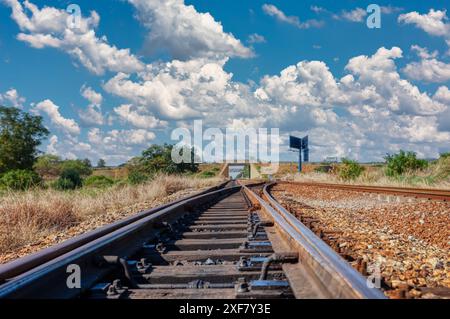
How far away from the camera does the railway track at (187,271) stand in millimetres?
2646

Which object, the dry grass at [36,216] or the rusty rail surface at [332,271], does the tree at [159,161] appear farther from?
the rusty rail surface at [332,271]

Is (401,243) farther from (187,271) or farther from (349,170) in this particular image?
(349,170)

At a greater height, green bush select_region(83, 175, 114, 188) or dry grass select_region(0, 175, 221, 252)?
dry grass select_region(0, 175, 221, 252)

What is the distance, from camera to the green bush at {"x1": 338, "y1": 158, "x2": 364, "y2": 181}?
28047 mm

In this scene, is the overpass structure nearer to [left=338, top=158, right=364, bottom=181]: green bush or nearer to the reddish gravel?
[left=338, top=158, right=364, bottom=181]: green bush

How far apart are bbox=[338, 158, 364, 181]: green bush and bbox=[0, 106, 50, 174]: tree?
29.6 meters

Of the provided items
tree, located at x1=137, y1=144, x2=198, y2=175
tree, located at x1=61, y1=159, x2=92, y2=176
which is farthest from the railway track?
tree, located at x1=61, y1=159, x2=92, y2=176

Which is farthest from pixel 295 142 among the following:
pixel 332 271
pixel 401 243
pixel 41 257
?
pixel 332 271

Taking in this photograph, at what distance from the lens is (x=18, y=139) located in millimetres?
44062

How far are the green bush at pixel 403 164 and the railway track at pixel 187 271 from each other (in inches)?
796

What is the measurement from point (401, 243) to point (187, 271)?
282 centimetres
